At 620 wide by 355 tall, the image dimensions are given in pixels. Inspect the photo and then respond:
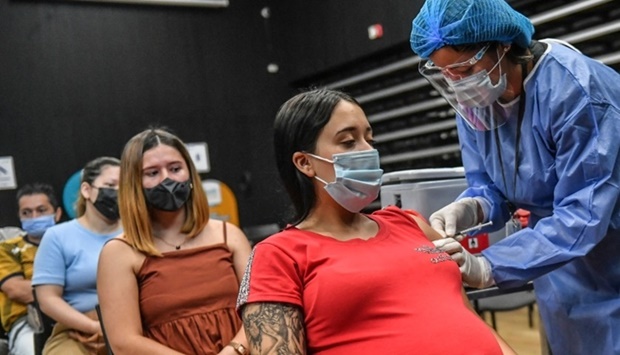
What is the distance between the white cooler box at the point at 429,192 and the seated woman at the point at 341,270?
0.83m

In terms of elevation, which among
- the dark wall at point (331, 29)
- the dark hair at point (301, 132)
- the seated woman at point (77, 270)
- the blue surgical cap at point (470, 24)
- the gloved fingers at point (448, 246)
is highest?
the dark wall at point (331, 29)

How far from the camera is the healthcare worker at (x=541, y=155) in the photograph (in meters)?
1.43

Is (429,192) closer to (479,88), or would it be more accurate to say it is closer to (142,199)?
(479,88)

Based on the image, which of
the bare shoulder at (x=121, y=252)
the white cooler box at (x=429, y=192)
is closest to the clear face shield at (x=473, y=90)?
the white cooler box at (x=429, y=192)

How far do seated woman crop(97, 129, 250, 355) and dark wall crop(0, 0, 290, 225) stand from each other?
3.01 m

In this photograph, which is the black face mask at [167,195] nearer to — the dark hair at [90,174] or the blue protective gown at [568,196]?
the blue protective gown at [568,196]

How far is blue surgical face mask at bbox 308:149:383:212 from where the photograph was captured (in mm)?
1447

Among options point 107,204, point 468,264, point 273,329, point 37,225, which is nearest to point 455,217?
point 468,264

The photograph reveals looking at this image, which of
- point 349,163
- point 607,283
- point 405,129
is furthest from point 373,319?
point 405,129

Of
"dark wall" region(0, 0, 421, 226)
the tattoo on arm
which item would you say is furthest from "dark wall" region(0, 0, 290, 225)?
the tattoo on arm

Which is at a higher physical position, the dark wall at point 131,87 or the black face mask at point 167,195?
the dark wall at point 131,87

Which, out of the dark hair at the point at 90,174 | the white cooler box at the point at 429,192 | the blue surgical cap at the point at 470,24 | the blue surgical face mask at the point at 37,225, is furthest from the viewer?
the blue surgical face mask at the point at 37,225

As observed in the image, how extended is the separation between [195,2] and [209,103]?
964 millimetres

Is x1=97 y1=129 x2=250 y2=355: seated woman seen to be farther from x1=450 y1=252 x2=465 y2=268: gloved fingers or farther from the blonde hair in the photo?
x1=450 y1=252 x2=465 y2=268: gloved fingers
